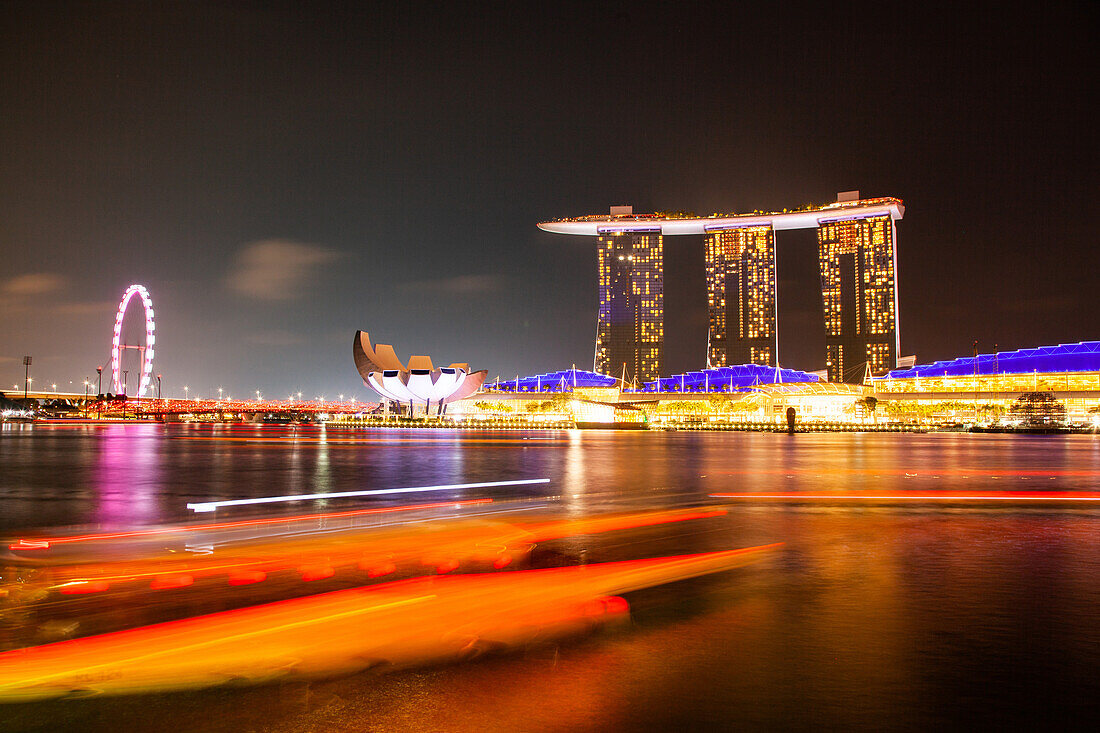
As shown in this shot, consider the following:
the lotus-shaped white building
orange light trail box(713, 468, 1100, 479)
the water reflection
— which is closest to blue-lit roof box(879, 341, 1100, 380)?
the lotus-shaped white building

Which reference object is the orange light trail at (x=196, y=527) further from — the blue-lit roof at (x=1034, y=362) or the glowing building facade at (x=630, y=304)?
the glowing building facade at (x=630, y=304)

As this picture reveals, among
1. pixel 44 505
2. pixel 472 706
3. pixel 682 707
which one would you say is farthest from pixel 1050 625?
pixel 44 505

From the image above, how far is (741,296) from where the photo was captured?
145625 millimetres

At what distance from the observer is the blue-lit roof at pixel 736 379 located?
347 ft

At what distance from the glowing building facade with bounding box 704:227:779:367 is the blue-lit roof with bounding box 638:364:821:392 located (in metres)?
31.8

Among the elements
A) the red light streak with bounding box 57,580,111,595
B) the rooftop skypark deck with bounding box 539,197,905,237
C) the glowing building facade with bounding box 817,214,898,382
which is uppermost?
the rooftop skypark deck with bounding box 539,197,905,237

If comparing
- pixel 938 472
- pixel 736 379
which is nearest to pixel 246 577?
pixel 938 472

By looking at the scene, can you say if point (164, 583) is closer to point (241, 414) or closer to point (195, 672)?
point (195, 672)

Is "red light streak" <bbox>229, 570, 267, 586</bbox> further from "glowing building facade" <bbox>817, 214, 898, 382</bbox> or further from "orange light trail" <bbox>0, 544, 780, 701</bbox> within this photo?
"glowing building facade" <bbox>817, 214, 898, 382</bbox>

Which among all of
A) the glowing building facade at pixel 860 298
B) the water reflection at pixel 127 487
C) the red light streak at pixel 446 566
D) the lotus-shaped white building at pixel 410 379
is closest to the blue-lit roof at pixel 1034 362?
the glowing building facade at pixel 860 298

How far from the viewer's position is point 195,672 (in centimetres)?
351

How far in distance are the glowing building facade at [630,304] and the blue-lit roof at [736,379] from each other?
2833 cm

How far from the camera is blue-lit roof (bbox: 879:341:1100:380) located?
276 ft

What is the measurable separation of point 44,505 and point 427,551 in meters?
7.10
